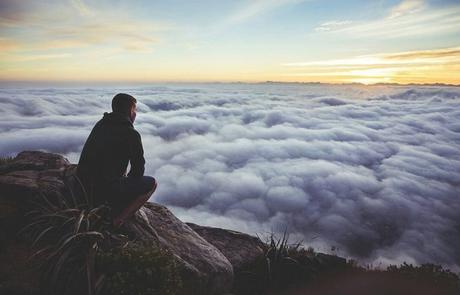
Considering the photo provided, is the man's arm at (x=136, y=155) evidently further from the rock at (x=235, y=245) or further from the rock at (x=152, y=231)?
the rock at (x=235, y=245)

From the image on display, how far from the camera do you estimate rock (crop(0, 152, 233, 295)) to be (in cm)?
516

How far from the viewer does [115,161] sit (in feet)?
15.2

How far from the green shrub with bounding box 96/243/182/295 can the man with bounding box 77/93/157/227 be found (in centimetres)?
81

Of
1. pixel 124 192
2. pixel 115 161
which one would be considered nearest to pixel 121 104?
pixel 115 161

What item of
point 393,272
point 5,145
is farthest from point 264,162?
point 393,272

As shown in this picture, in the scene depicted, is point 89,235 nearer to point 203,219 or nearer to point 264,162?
point 203,219

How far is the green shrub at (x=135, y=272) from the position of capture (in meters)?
3.74

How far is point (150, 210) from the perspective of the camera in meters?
7.00

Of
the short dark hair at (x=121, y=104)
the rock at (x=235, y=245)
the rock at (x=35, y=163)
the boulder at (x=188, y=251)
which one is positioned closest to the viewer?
the short dark hair at (x=121, y=104)

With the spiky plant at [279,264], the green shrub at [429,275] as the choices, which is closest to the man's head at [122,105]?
the spiky plant at [279,264]

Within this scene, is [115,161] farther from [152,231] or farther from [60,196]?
[152,231]

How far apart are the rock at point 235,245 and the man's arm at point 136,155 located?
374 cm

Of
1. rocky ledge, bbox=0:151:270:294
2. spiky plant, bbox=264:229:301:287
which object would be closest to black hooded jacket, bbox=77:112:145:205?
rocky ledge, bbox=0:151:270:294

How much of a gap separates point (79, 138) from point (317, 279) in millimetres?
80161
